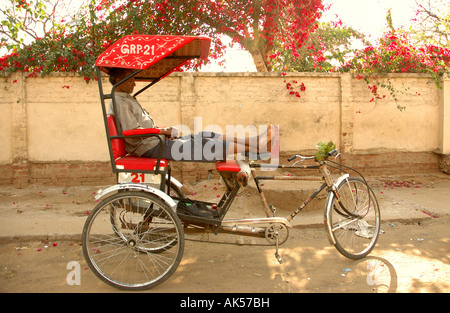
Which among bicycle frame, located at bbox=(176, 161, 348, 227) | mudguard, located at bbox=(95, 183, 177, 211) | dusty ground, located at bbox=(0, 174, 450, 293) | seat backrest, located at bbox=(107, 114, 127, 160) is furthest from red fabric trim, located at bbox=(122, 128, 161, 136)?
dusty ground, located at bbox=(0, 174, 450, 293)

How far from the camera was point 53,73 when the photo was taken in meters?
7.40

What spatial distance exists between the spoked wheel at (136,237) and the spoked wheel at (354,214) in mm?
1527

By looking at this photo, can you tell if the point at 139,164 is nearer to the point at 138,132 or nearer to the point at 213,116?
the point at 138,132

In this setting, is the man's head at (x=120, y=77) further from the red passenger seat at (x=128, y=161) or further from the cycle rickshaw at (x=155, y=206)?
the red passenger seat at (x=128, y=161)

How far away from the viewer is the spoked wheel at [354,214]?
3891 millimetres

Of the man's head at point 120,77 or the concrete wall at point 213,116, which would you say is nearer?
the man's head at point 120,77

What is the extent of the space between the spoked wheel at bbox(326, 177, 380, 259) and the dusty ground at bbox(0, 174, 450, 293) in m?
0.15

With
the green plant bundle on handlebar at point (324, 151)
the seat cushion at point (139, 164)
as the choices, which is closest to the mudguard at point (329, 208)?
the green plant bundle on handlebar at point (324, 151)

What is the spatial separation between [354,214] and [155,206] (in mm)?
2005

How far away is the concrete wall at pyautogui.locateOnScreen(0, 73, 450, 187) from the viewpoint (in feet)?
24.5

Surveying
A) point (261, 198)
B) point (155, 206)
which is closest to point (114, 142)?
point (155, 206)

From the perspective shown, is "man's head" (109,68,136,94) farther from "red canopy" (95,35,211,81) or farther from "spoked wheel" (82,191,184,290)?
"spoked wheel" (82,191,184,290)
